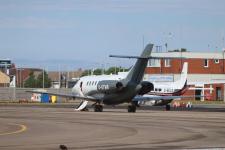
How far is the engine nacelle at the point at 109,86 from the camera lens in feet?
182

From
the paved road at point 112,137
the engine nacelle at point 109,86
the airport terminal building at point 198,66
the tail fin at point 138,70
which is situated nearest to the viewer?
the paved road at point 112,137

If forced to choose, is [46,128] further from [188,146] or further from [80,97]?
[80,97]

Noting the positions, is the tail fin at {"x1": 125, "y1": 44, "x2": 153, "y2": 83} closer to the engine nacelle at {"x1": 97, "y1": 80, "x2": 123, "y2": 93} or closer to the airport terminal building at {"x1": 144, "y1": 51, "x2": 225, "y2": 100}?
the engine nacelle at {"x1": 97, "y1": 80, "x2": 123, "y2": 93}

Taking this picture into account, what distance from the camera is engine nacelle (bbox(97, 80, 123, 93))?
55406mm

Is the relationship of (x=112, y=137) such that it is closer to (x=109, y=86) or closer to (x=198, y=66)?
(x=109, y=86)

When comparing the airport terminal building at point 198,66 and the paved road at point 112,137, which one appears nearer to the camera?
the paved road at point 112,137

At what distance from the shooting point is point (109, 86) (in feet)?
186

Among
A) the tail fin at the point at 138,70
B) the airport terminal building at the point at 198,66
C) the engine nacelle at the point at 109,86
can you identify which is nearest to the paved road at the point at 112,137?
the engine nacelle at the point at 109,86

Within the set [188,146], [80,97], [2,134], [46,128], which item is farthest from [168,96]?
[188,146]

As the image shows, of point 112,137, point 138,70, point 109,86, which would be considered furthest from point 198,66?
point 112,137

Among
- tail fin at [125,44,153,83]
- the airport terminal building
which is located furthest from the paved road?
the airport terminal building

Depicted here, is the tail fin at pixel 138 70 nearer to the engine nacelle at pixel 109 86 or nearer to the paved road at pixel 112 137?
the engine nacelle at pixel 109 86

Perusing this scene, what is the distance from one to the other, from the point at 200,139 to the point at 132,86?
3015cm

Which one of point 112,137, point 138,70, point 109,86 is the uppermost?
point 138,70
